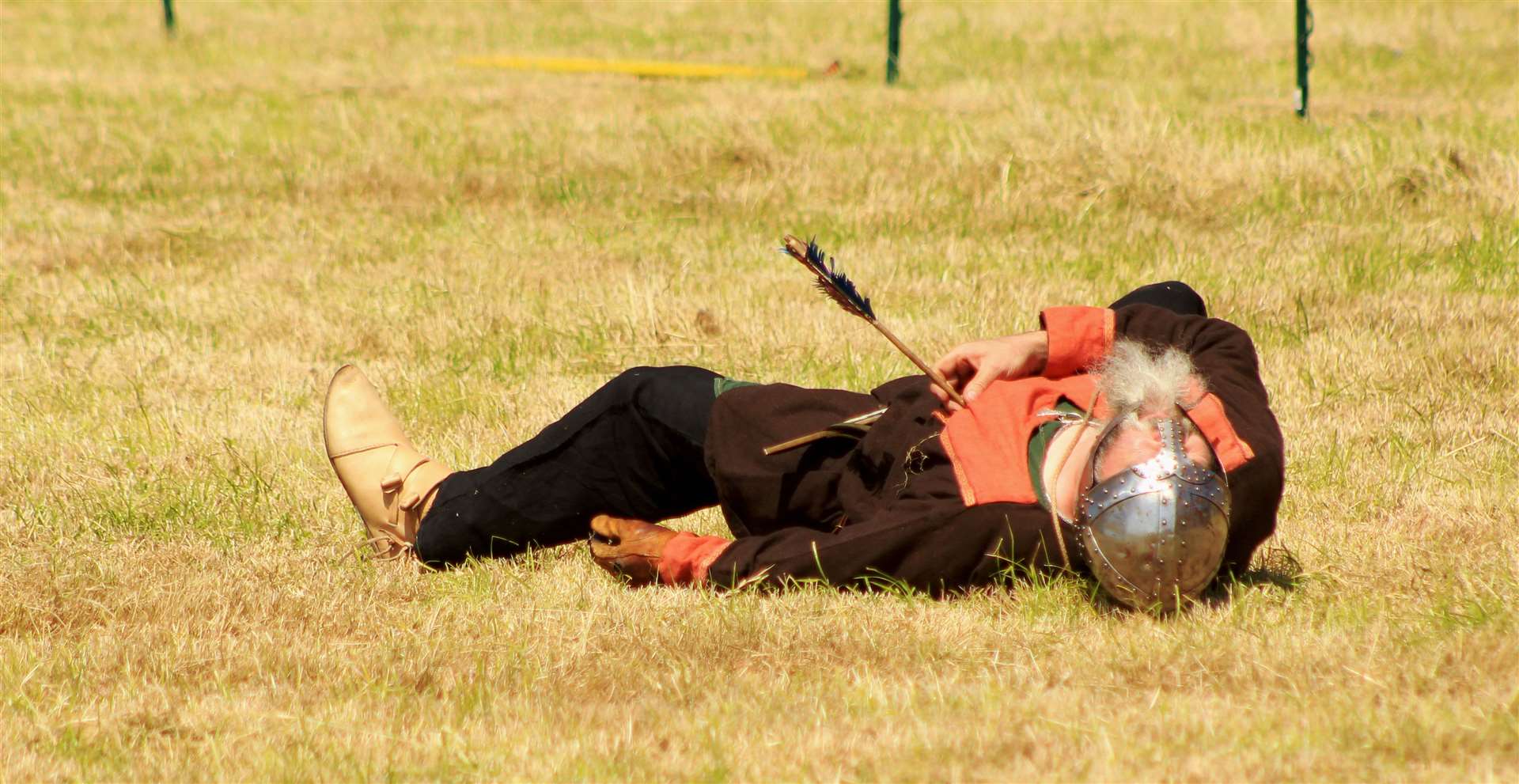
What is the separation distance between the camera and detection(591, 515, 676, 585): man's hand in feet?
12.3

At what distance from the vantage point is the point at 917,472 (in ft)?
11.7

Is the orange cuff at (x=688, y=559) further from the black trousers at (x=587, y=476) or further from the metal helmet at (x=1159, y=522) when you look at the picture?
the metal helmet at (x=1159, y=522)

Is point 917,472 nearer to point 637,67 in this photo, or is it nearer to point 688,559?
point 688,559

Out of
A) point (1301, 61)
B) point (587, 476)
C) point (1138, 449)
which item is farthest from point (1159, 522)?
point (1301, 61)

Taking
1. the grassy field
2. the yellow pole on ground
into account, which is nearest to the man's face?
the grassy field

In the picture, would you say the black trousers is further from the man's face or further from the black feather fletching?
the man's face

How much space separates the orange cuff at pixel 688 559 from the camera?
3.69 m

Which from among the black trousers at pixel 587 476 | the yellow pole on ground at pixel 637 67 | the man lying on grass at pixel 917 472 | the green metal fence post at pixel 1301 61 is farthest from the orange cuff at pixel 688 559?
the yellow pole on ground at pixel 637 67

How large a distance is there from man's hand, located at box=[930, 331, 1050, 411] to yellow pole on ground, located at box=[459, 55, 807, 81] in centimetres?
802

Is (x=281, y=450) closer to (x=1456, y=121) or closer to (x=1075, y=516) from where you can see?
(x=1075, y=516)

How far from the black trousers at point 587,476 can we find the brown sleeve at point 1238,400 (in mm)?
1118

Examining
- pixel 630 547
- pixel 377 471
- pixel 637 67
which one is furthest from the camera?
pixel 637 67

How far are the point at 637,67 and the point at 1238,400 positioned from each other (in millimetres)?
9023

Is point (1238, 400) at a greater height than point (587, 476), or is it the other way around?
point (1238, 400)
